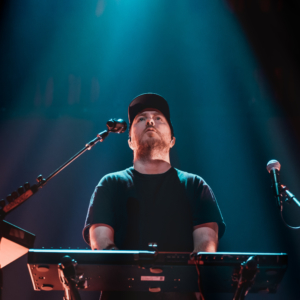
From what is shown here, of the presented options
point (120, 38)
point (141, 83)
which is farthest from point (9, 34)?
point (141, 83)

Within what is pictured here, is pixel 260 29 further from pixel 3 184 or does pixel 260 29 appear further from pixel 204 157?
pixel 3 184

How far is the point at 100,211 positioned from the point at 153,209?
412mm

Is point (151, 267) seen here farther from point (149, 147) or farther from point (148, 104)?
point (148, 104)

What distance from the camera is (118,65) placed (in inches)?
162

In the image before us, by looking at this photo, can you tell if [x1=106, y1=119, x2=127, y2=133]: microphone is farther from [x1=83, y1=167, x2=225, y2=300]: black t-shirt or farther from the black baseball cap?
the black baseball cap

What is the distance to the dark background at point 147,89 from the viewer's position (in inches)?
145

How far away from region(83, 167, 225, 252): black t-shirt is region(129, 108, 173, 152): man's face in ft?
1.17

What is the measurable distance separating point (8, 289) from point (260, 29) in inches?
167

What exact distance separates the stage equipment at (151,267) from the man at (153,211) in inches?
28.2

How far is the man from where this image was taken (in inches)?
88.4

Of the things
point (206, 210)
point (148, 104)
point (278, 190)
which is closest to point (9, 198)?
point (206, 210)

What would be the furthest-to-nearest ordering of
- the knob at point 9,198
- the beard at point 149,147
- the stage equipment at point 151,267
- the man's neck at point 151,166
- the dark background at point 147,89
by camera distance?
the dark background at point 147,89
the beard at point 149,147
the man's neck at point 151,166
the knob at point 9,198
the stage equipment at point 151,267

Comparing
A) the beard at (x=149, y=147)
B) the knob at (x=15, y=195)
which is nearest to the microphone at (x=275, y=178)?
the beard at (x=149, y=147)

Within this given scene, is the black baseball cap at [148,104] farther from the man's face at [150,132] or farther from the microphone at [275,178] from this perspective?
the microphone at [275,178]
